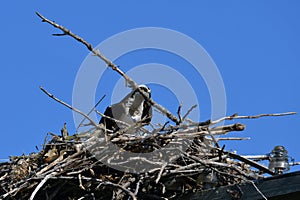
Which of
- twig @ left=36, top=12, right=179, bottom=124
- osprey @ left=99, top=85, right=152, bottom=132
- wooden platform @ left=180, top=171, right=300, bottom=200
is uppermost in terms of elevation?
osprey @ left=99, top=85, right=152, bottom=132

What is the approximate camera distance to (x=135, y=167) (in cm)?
451

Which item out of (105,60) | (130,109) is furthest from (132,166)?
(130,109)

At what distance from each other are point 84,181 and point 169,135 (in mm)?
642

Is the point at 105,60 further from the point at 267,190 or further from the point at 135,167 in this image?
the point at 267,190

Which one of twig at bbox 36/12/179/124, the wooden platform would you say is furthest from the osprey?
the wooden platform

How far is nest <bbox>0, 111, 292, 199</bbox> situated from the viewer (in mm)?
4426

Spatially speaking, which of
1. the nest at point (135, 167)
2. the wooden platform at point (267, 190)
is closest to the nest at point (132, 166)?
the nest at point (135, 167)

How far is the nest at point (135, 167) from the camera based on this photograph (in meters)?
4.43

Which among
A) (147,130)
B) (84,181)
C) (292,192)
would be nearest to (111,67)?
(147,130)

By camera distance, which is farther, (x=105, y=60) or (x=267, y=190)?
(x=105, y=60)

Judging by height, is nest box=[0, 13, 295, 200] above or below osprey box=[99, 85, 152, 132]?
below

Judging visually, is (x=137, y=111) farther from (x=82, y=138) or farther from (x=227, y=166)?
(x=227, y=166)

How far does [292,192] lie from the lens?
12.4 ft

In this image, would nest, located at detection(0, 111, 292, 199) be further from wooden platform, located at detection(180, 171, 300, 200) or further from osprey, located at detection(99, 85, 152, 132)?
osprey, located at detection(99, 85, 152, 132)
